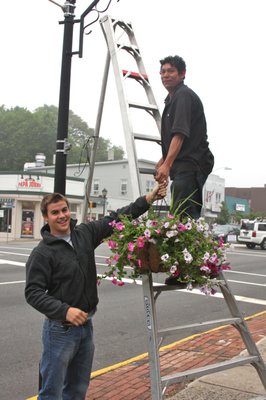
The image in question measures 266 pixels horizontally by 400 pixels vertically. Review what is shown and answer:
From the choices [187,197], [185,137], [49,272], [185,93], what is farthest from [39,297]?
Answer: [185,93]

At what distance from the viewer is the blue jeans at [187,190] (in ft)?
10.8

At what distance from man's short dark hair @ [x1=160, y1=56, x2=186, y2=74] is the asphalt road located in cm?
135

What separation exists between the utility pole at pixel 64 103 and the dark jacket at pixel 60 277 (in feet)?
5.45

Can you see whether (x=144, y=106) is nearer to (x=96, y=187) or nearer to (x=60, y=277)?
(x=60, y=277)

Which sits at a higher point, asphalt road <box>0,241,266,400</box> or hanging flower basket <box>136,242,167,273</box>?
hanging flower basket <box>136,242,167,273</box>

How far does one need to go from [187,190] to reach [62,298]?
114 cm

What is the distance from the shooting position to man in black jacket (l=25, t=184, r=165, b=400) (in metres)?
2.84

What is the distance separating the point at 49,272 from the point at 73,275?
0.48 ft

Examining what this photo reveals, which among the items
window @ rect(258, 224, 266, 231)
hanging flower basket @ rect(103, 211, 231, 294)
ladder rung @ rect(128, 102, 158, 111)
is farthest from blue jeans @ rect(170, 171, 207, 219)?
window @ rect(258, 224, 266, 231)

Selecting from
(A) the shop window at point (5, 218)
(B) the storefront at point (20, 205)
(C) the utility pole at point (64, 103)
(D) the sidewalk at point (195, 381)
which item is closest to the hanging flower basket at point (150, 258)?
(D) the sidewalk at point (195, 381)

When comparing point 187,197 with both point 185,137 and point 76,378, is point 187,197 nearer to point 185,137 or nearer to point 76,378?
point 185,137

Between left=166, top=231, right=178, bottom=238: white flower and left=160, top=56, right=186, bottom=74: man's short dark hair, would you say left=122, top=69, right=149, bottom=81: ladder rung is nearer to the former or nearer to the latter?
left=160, top=56, right=186, bottom=74: man's short dark hair

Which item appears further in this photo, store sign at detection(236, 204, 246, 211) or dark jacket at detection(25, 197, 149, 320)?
store sign at detection(236, 204, 246, 211)

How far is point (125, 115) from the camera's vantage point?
149 inches
